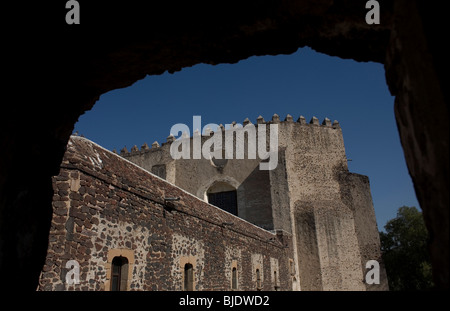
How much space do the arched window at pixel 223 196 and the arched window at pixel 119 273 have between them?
1510 centimetres

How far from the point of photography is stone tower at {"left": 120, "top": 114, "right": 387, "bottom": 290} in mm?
21078

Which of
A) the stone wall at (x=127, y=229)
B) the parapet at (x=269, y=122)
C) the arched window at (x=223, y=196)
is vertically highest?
the parapet at (x=269, y=122)

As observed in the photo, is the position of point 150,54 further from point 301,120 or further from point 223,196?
point 301,120

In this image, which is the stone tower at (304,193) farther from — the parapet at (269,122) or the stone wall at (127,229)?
the stone wall at (127,229)

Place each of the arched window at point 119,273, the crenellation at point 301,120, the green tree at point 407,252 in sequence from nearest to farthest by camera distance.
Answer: the arched window at point 119,273, the crenellation at point 301,120, the green tree at point 407,252

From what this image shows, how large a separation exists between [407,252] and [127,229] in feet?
87.5

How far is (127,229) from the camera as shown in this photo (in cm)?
771

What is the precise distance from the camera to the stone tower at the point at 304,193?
21.1 metres

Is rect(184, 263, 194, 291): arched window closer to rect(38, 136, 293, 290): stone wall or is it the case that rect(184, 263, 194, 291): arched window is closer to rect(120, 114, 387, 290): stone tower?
rect(38, 136, 293, 290): stone wall

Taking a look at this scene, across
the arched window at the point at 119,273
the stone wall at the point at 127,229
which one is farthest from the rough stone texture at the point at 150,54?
the arched window at the point at 119,273

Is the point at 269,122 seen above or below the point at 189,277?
above

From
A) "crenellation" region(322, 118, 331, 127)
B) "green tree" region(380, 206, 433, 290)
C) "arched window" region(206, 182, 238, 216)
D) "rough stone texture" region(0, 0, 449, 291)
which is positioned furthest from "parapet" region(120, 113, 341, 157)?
"rough stone texture" region(0, 0, 449, 291)

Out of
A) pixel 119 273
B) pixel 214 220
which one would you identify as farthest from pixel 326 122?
pixel 119 273

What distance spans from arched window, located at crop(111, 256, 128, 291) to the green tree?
24549 millimetres
